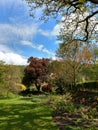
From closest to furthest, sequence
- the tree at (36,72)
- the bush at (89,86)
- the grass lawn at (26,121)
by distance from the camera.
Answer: the grass lawn at (26,121) < the bush at (89,86) < the tree at (36,72)

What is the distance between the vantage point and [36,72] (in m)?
46.2

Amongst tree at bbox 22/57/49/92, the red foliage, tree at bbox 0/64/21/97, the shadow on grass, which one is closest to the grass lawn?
the shadow on grass

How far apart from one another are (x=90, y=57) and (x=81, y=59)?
1607 millimetres

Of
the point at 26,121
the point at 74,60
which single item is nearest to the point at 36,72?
the point at 74,60

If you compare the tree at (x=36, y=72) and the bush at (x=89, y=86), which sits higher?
the tree at (x=36, y=72)

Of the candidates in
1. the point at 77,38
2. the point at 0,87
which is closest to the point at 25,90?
the point at 0,87

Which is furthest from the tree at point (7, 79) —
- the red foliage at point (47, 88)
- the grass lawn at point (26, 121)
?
the grass lawn at point (26, 121)

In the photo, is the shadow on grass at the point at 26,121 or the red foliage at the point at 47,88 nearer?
the shadow on grass at the point at 26,121

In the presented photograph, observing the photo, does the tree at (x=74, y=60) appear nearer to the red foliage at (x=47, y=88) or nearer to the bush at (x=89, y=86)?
the bush at (x=89, y=86)

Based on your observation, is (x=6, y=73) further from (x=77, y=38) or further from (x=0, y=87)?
(x=77, y=38)

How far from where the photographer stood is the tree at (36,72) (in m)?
46.0

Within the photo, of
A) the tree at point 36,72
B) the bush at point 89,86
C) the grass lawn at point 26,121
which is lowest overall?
the grass lawn at point 26,121

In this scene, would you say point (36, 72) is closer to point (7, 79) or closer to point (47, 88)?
point (47, 88)

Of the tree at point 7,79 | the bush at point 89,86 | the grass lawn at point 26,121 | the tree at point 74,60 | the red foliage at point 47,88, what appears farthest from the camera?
the red foliage at point 47,88
